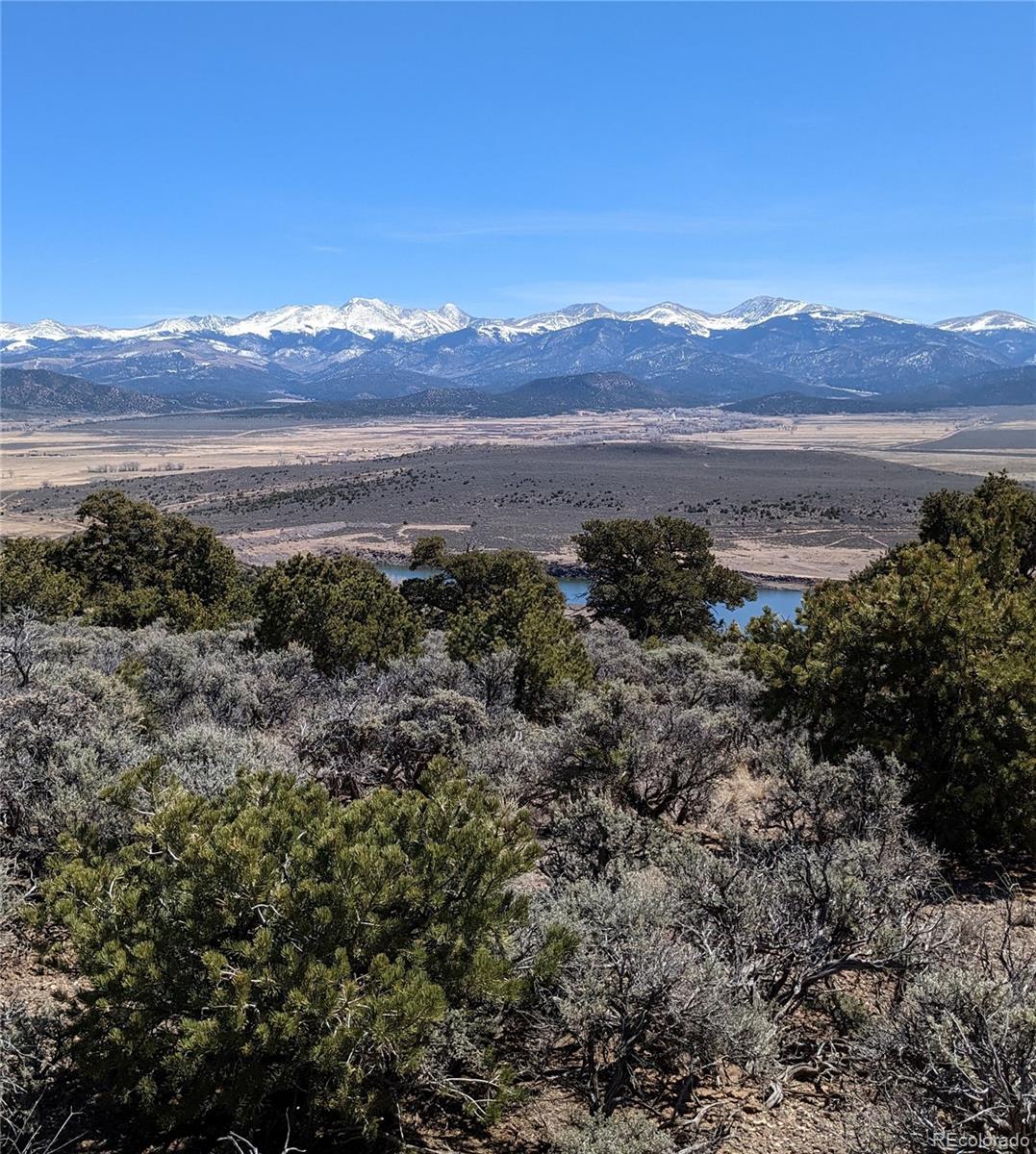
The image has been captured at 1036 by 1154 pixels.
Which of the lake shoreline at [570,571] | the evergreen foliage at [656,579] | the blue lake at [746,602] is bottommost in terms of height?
the blue lake at [746,602]

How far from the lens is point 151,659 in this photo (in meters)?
17.2

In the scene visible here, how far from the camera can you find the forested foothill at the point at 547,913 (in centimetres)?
553

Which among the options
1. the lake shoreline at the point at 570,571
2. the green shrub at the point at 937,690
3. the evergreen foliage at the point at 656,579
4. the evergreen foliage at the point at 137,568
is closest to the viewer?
the green shrub at the point at 937,690

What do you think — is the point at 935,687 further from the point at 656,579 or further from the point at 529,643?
the point at 656,579

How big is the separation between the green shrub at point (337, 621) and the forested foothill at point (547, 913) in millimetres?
5222

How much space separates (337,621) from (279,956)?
594 inches

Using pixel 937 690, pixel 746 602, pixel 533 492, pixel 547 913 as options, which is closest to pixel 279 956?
pixel 547 913

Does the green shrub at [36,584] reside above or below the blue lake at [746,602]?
above

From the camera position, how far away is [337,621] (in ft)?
66.7

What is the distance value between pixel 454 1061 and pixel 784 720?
342 inches

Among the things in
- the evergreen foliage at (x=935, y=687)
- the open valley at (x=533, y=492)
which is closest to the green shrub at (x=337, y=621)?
the evergreen foliage at (x=935, y=687)

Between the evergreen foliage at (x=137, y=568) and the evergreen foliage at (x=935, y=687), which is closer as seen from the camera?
the evergreen foliage at (x=935, y=687)

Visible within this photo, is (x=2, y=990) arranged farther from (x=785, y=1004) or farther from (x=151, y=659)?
(x=151, y=659)

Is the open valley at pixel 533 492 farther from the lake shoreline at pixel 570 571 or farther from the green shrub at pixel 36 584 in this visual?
the green shrub at pixel 36 584
